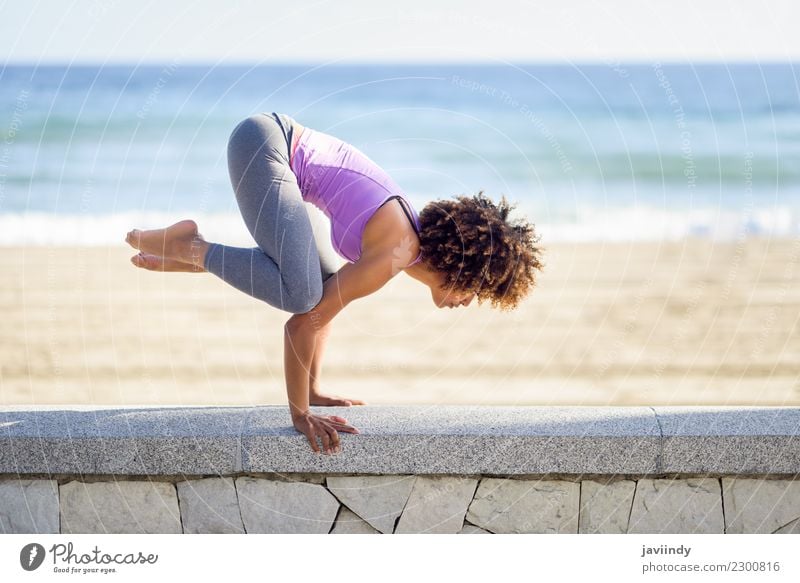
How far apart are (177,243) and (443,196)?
1057cm

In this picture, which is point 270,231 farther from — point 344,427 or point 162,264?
point 344,427

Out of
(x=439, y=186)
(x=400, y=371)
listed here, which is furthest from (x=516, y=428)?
(x=439, y=186)

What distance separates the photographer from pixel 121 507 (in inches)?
122

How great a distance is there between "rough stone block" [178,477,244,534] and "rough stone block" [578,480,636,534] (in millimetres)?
1098

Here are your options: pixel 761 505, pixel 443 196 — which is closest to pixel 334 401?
pixel 761 505

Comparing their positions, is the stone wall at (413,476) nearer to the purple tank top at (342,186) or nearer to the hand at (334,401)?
the hand at (334,401)

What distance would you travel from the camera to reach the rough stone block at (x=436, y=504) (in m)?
3.08

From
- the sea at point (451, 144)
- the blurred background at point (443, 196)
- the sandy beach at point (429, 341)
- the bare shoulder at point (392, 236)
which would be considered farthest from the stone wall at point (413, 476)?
the sea at point (451, 144)

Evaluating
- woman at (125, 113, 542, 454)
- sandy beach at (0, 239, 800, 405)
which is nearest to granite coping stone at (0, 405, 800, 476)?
woman at (125, 113, 542, 454)

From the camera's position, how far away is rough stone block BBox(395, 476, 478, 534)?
308cm

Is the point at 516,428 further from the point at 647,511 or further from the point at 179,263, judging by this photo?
the point at 179,263

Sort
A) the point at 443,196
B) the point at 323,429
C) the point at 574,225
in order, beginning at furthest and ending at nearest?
the point at 443,196, the point at 574,225, the point at 323,429

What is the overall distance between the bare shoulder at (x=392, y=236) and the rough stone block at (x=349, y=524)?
853 mm

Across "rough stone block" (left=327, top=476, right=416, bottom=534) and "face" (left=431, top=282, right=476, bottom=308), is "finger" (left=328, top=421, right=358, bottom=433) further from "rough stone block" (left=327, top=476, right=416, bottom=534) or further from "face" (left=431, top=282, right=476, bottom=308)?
"face" (left=431, top=282, right=476, bottom=308)
